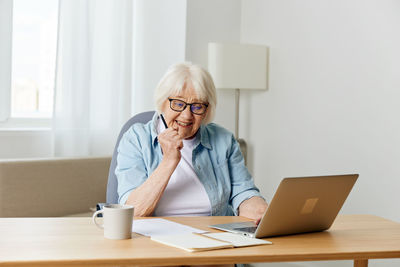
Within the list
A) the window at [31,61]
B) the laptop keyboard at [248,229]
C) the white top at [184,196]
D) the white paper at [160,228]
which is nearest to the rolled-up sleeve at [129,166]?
the white top at [184,196]

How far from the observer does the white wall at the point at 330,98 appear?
2.96m

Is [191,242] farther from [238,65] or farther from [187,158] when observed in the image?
[238,65]

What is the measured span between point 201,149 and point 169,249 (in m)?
0.84

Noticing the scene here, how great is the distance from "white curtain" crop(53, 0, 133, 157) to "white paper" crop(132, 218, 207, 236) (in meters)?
1.78

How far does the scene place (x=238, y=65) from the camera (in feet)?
12.2

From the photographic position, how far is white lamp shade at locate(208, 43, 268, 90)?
369 centimetres

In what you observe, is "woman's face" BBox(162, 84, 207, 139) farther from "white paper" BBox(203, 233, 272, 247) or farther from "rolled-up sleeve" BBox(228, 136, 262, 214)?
"white paper" BBox(203, 233, 272, 247)

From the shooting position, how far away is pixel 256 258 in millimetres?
1288

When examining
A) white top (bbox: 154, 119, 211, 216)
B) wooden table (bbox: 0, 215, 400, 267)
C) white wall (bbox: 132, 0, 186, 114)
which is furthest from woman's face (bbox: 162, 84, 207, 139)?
white wall (bbox: 132, 0, 186, 114)

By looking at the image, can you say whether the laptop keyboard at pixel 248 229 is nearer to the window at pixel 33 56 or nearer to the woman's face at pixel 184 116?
the woman's face at pixel 184 116

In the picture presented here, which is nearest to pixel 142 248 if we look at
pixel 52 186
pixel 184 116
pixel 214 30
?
pixel 184 116

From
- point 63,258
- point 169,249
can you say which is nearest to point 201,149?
point 169,249

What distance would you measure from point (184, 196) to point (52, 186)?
3.63 feet

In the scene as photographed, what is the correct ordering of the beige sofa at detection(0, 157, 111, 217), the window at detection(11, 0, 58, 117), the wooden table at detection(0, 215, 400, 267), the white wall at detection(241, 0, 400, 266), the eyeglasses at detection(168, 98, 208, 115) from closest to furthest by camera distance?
the wooden table at detection(0, 215, 400, 267) → the eyeglasses at detection(168, 98, 208, 115) → the beige sofa at detection(0, 157, 111, 217) → the white wall at detection(241, 0, 400, 266) → the window at detection(11, 0, 58, 117)
